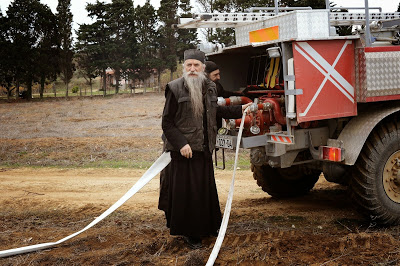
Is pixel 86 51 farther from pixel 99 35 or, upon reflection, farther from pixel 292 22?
pixel 292 22

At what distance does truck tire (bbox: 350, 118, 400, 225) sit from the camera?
16.5 feet

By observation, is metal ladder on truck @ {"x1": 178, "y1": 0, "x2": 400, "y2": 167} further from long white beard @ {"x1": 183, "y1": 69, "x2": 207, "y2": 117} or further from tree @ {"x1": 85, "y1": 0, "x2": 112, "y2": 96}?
tree @ {"x1": 85, "y1": 0, "x2": 112, "y2": 96}

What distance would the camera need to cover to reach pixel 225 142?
5.20 metres

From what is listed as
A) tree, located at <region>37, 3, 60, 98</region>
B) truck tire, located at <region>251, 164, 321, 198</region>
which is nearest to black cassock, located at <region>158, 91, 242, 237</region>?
truck tire, located at <region>251, 164, 321, 198</region>

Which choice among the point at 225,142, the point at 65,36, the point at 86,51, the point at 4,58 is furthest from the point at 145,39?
the point at 225,142

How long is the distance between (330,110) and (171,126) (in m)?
1.77

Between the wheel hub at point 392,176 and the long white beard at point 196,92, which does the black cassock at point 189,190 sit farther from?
the wheel hub at point 392,176

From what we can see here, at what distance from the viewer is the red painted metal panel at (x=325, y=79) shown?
4.60 meters

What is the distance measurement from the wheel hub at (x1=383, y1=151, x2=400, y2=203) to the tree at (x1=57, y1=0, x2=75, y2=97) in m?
40.1

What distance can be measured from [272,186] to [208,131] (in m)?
2.37

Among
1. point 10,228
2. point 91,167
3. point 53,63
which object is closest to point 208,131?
point 10,228

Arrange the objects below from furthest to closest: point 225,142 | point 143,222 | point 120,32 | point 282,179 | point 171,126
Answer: point 120,32, point 282,179, point 143,222, point 225,142, point 171,126

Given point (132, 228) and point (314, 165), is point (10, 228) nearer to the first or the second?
point (132, 228)

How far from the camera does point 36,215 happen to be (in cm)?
649
